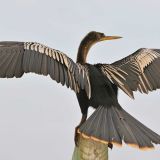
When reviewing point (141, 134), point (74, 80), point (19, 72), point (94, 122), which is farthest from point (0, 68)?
point (141, 134)

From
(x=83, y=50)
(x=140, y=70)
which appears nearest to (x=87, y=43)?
(x=83, y=50)

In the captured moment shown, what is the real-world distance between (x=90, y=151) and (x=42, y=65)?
143 cm

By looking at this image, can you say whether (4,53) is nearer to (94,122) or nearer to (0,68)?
(0,68)

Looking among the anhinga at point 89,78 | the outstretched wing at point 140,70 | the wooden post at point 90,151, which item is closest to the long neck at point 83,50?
the anhinga at point 89,78

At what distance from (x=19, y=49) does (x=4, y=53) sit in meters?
0.17

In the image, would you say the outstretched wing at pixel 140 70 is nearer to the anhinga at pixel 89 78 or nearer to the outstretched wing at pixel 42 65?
the anhinga at pixel 89 78

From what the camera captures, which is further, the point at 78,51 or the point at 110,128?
the point at 78,51

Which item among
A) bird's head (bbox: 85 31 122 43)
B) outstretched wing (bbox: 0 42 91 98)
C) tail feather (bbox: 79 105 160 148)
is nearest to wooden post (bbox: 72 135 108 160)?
tail feather (bbox: 79 105 160 148)

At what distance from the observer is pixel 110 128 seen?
4.53 meters

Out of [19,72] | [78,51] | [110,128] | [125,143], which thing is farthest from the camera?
[78,51]

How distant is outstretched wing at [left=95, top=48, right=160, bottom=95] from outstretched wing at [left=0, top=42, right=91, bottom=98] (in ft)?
1.38

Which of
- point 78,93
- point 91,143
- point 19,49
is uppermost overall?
point 19,49

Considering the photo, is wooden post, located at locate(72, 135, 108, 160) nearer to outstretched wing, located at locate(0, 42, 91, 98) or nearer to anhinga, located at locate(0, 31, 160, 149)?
anhinga, located at locate(0, 31, 160, 149)

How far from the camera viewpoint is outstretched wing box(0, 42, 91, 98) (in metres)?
5.07
